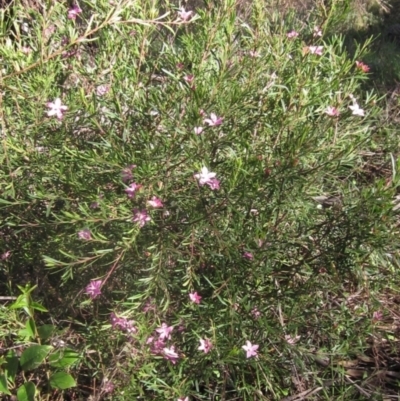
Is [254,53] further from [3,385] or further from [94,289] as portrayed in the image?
[3,385]

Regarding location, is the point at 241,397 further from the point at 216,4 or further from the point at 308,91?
the point at 216,4

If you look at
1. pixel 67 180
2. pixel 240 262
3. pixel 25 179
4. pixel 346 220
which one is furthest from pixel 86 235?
pixel 346 220

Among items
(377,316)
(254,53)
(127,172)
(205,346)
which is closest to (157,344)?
(205,346)

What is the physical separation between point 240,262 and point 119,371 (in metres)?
0.62

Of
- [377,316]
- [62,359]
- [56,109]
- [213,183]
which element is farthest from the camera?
[377,316]

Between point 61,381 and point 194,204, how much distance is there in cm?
82

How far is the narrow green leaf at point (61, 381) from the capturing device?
2.17m

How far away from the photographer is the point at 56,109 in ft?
6.91

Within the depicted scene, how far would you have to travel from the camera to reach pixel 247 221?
2199 mm

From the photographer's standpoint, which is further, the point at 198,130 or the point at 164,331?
the point at 164,331

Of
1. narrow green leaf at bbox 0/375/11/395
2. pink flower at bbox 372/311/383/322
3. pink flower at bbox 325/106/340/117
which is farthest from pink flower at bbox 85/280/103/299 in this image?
pink flower at bbox 372/311/383/322

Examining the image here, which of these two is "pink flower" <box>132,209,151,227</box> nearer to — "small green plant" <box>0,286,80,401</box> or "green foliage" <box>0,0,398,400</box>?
"green foliage" <box>0,0,398,400</box>

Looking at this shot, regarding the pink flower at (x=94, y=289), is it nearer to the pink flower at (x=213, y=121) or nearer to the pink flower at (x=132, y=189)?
the pink flower at (x=132, y=189)

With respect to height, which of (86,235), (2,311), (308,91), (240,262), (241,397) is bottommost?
(241,397)
